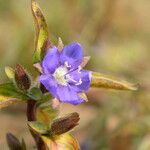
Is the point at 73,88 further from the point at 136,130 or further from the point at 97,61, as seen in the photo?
the point at 97,61

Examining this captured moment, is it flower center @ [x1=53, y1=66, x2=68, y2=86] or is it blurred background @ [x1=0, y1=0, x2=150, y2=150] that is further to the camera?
blurred background @ [x1=0, y1=0, x2=150, y2=150]

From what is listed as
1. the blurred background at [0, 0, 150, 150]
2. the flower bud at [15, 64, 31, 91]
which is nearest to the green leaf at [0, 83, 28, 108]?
the flower bud at [15, 64, 31, 91]

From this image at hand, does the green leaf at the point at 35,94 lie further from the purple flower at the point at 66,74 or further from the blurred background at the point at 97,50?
the blurred background at the point at 97,50

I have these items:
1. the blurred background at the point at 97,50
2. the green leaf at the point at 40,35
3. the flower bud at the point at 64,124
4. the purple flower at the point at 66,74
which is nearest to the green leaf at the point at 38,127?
the flower bud at the point at 64,124

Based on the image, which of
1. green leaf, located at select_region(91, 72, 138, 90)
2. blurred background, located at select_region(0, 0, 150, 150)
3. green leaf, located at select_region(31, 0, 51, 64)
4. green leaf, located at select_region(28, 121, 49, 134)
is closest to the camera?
green leaf, located at select_region(28, 121, 49, 134)

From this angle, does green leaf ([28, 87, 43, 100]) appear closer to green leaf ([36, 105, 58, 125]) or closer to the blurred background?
green leaf ([36, 105, 58, 125])
